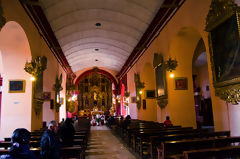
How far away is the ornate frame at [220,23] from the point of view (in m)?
4.26

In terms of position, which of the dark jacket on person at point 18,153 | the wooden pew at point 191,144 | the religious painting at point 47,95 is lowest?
the wooden pew at point 191,144

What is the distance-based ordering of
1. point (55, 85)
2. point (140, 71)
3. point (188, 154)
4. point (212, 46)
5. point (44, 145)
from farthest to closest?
point (140, 71), point (55, 85), point (212, 46), point (44, 145), point (188, 154)

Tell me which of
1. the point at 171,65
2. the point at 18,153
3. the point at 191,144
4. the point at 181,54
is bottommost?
the point at 191,144

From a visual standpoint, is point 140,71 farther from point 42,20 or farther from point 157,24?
point 42,20

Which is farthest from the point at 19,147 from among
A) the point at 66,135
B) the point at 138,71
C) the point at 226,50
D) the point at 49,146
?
the point at 138,71

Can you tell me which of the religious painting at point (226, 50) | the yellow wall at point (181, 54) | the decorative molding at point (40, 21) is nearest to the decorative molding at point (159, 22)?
the yellow wall at point (181, 54)

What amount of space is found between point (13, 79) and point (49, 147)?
14.3 ft

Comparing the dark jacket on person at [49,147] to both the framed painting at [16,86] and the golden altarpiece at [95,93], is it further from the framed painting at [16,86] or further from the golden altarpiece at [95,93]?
the golden altarpiece at [95,93]

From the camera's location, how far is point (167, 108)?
826 centimetres

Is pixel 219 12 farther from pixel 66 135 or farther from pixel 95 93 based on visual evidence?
pixel 95 93

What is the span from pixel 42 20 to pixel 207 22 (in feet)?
19.9

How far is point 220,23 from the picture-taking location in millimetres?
4727

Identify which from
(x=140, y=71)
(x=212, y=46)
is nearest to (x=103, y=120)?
(x=140, y=71)

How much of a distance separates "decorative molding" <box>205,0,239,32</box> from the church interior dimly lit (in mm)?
20
